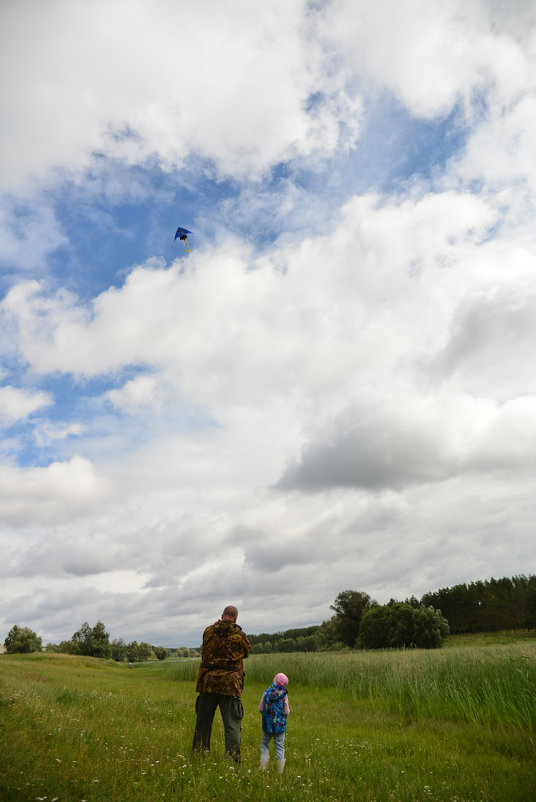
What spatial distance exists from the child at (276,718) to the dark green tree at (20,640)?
107567mm

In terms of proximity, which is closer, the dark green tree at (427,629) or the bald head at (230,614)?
the bald head at (230,614)

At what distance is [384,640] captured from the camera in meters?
74.1

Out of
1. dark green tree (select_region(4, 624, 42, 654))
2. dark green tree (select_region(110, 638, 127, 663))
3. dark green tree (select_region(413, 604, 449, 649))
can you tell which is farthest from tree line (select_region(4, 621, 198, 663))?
dark green tree (select_region(413, 604, 449, 649))

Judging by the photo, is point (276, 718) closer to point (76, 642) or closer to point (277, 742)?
point (277, 742)

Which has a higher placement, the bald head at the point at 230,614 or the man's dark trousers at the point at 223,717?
the bald head at the point at 230,614

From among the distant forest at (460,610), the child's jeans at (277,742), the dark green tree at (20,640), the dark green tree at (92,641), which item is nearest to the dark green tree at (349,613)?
the distant forest at (460,610)

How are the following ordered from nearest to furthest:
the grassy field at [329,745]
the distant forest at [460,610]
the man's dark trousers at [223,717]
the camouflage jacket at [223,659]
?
1. the grassy field at [329,745]
2. the man's dark trousers at [223,717]
3. the camouflage jacket at [223,659]
4. the distant forest at [460,610]

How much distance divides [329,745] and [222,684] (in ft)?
15.8

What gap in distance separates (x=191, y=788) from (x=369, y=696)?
1708 centimetres

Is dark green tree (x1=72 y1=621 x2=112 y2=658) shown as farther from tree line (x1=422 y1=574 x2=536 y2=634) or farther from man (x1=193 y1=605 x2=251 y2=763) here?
man (x1=193 y1=605 x2=251 y2=763)

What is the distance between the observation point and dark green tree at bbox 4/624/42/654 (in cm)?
9356

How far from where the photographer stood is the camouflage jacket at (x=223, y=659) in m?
8.77

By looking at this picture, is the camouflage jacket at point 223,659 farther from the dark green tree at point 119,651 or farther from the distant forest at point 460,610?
the dark green tree at point 119,651

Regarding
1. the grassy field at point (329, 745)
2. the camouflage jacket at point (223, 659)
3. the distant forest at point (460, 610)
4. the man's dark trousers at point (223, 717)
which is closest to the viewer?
the grassy field at point (329, 745)
